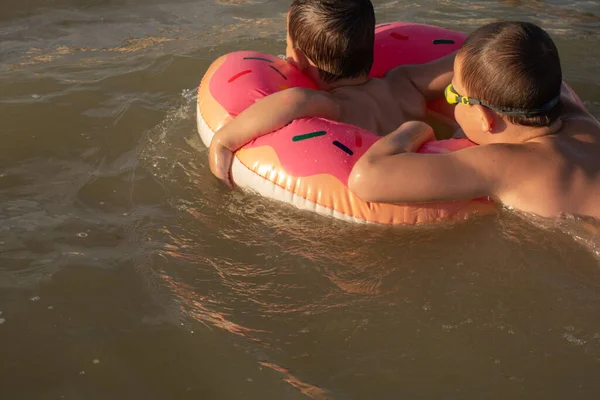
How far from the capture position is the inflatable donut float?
3643mm

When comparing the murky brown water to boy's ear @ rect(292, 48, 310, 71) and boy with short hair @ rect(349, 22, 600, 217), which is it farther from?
boy's ear @ rect(292, 48, 310, 71)

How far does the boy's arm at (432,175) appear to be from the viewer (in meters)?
3.37

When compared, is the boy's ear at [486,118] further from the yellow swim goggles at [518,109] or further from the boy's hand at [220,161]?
the boy's hand at [220,161]

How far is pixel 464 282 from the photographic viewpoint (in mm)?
3344

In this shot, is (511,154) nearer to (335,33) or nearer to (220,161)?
(335,33)

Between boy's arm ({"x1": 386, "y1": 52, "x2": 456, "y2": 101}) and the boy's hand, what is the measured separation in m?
1.03

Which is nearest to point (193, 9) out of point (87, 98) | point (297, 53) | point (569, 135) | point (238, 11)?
point (238, 11)

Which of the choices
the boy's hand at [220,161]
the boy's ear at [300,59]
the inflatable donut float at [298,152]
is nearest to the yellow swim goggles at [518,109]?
the inflatable donut float at [298,152]

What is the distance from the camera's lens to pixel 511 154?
132 inches

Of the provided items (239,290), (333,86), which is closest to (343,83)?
(333,86)

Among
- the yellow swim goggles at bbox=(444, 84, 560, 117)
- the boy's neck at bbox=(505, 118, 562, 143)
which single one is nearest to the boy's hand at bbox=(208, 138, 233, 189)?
the yellow swim goggles at bbox=(444, 84, 560, 117)

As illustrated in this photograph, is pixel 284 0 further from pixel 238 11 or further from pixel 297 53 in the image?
pixel 297 53

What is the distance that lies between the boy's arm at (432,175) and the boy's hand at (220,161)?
840mm

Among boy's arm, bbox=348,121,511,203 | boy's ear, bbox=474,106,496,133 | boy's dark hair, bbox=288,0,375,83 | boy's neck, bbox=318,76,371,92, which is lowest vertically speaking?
boy's arm, bbox=348,121,511,203
